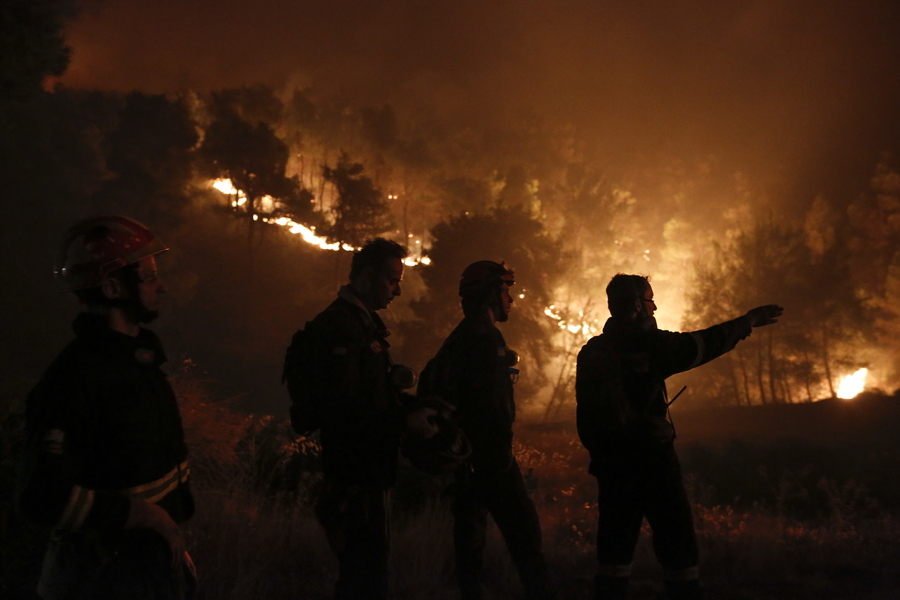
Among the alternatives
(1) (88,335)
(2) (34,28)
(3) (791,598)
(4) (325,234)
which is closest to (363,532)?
(1) (88,335)

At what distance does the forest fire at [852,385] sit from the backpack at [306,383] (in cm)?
4499

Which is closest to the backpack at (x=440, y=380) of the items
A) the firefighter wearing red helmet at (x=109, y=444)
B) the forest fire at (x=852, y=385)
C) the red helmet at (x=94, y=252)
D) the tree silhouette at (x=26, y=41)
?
the firefighter wearing red helmet at (x=109, y=444)

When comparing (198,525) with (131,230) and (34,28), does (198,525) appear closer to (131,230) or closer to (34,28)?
(131,230)

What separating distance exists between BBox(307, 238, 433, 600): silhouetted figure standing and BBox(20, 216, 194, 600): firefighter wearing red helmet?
72 cm

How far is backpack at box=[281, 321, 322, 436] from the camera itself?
296 centimetres

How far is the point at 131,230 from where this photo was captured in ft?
7.83

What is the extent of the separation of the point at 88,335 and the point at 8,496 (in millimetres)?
3392

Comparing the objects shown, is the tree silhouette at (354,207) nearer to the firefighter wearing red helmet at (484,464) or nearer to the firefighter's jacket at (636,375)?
the firefighter wearing red helmet at (484,464)

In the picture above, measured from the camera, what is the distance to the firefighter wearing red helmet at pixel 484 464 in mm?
3896

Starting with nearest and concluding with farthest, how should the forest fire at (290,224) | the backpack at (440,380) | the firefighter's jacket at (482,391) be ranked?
1. the firefighter's jacket at (482,391)
2. the backpack at (440,380)
3. the forest fire at (290,224)

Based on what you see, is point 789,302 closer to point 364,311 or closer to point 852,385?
point 852,385

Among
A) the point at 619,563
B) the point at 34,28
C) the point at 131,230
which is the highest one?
the point at 34,28

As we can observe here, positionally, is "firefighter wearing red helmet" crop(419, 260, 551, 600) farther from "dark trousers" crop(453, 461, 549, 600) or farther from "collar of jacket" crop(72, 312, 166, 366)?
"collar of jacket" crop(72, 312, 166, 366)

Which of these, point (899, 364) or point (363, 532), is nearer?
point (363, 532)
